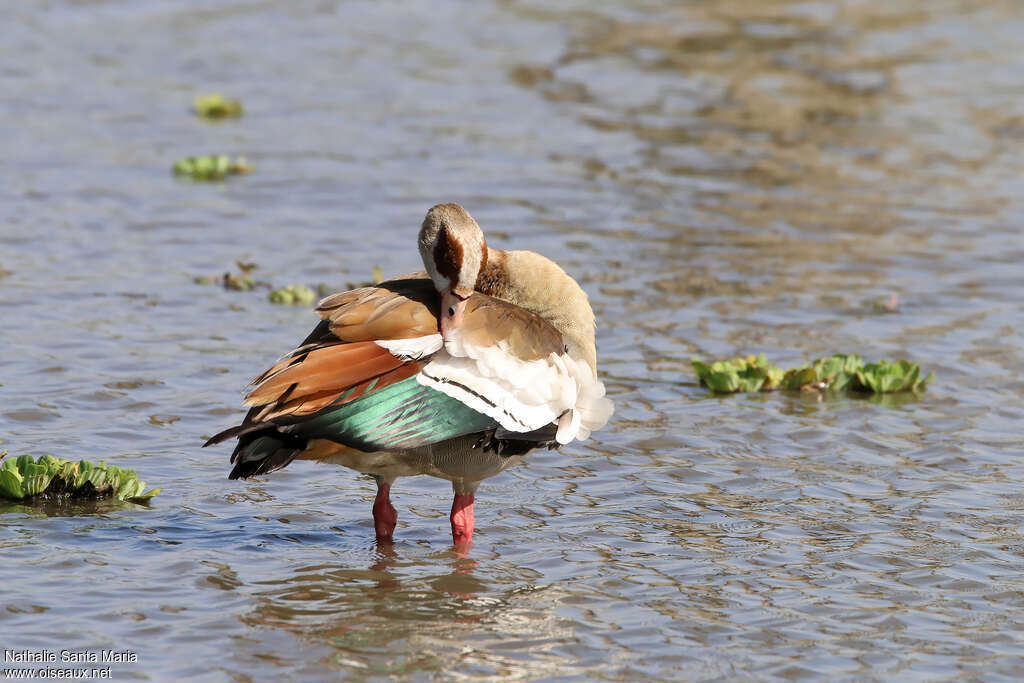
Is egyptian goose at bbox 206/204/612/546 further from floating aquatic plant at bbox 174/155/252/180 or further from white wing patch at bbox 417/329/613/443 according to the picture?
floating aquatic plant at bbox 174/155/252/180

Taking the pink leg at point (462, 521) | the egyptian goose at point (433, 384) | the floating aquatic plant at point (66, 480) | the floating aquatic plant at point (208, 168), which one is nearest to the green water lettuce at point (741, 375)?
the egyptian goose at point (433, 384)

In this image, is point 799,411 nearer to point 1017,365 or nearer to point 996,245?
point 1017,365

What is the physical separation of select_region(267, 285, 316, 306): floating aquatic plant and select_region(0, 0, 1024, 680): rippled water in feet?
0.92

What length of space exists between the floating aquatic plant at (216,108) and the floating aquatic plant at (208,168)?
79.0 inches

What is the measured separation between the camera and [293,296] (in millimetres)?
9602

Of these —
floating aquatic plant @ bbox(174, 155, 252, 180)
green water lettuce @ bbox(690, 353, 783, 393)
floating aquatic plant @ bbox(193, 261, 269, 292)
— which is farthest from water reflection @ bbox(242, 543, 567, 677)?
floating aquatic plant @ bbox(174, 155, 252, 180)

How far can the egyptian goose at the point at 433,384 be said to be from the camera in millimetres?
5605

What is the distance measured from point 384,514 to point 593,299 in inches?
162

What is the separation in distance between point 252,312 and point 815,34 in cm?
1090

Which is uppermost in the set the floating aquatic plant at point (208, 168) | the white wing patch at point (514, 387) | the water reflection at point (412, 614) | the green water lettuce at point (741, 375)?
the floating aquatic plant at point (208, 168)

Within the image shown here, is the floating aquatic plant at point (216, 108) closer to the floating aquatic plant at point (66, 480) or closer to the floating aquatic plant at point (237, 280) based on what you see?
the floating aquatic plant at point (237, 280)

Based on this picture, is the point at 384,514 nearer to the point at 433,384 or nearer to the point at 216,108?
the point at 433,384

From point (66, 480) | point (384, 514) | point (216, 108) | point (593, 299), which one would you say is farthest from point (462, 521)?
point (216, 108)

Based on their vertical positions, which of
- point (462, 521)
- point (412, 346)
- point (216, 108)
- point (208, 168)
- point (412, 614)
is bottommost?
point (412, 614)
